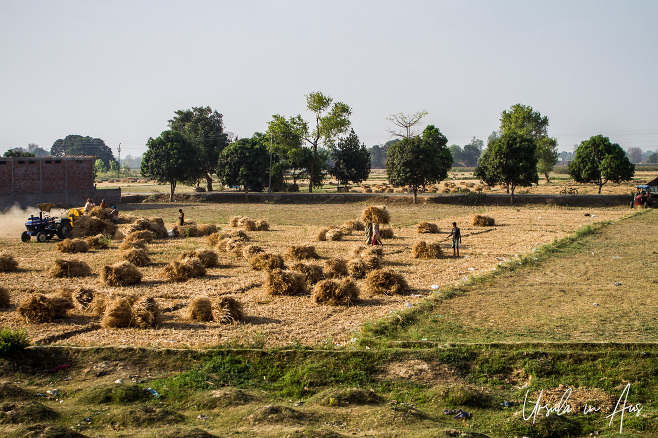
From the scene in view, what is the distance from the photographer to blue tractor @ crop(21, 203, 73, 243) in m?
29.3

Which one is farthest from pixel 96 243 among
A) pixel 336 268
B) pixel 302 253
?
pixel 336 268

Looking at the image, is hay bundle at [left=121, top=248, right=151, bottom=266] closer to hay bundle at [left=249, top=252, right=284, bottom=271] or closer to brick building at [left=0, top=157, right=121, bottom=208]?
hay bundle at [left=249, top=252, right=284, bottom=271]

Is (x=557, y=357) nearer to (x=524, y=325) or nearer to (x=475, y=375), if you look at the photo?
(x=475, y=375)

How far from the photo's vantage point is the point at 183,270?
19.4 metres

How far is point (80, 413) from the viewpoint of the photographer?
8.61 metres

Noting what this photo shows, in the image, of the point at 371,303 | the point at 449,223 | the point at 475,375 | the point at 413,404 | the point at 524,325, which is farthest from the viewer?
the point at 449,223

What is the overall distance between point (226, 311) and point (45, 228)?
20.0 m

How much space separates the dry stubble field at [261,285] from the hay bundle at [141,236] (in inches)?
39.2

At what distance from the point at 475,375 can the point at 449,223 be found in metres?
30.4

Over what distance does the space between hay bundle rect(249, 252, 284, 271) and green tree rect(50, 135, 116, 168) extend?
17661 cm

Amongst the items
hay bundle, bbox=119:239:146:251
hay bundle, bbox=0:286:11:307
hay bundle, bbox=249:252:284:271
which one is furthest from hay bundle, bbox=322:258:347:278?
hay bundle, bbox=0:286:11:307

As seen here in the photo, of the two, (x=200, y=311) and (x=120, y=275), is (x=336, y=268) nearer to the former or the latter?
(x=200, y=311)

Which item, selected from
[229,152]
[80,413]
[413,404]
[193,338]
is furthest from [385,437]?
[229,152]

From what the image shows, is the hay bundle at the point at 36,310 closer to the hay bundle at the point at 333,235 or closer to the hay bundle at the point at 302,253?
the hay bundle at the point at 302,253
